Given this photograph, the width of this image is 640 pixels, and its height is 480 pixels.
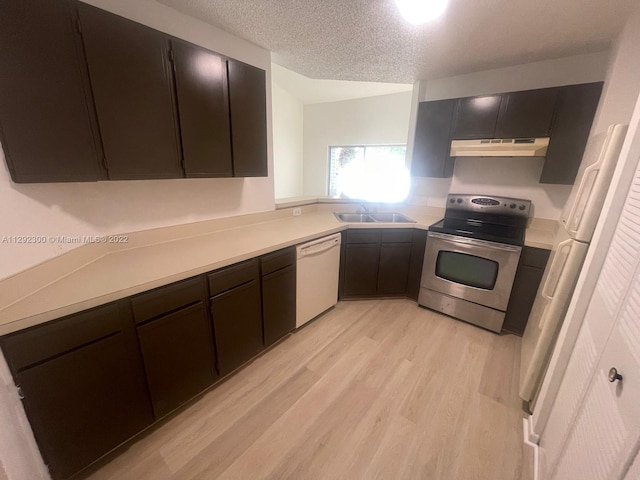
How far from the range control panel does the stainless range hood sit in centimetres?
46

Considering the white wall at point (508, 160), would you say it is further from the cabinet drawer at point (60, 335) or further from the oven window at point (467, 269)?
the cabinet drawer at point (60, 335)

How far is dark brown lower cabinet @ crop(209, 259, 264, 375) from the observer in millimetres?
1584

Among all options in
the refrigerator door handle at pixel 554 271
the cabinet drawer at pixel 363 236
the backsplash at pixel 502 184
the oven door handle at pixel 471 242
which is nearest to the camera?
the refrigerator door handle at pixel 554 271

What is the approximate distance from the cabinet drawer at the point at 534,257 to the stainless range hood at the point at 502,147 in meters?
0.85

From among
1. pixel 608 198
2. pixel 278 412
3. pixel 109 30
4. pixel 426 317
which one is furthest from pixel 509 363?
pixel 109 30

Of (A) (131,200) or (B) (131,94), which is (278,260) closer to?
(A) (131,200)

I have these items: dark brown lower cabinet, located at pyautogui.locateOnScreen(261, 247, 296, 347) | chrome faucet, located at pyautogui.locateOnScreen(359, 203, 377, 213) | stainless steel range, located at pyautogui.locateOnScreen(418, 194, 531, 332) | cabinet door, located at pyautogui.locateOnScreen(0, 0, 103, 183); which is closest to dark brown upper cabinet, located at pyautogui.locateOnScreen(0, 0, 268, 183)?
cabinet door, located at pyautogui.locateOnScreen(0, 0, 103, 183)

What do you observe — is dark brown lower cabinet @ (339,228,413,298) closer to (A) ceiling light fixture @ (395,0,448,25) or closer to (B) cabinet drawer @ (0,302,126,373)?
(A) ceiling light fixture @ (395,0,448,25)

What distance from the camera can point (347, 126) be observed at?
18.1ft

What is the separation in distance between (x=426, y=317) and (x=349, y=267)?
0.95 metres

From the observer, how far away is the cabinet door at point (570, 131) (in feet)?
6.63

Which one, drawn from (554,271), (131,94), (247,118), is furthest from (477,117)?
(131,94)

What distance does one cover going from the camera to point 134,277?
129cm

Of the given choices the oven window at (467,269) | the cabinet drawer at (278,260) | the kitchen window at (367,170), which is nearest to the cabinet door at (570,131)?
the oven window at (467,269)
